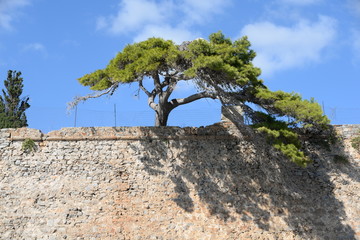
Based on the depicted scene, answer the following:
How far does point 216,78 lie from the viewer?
44.8 feet

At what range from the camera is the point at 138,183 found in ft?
45.0

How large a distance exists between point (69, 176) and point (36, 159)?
108 centimetres

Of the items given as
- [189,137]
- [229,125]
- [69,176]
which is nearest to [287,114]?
[229,125]

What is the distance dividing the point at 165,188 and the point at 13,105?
8.00m

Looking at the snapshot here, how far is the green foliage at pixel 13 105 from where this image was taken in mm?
17897

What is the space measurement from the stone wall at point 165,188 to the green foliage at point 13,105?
12.3 feet

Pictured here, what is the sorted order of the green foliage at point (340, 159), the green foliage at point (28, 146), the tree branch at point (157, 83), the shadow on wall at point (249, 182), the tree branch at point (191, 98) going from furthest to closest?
the green foliage at point (340, 159)
the tree branch at point (157, 83)
the tree branch at point (191, 98)
the green foliage at point (28, 146)
the shadow on wall at point (249, 182)

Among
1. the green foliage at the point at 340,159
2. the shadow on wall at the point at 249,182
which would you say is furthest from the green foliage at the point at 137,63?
the green foliage at the point at 340,159

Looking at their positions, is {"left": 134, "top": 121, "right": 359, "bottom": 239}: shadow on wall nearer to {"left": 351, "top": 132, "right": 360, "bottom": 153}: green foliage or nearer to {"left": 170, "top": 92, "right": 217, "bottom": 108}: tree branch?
{"left": 351, "top": 132, "right": 360, "bottom": 153}: green foliage

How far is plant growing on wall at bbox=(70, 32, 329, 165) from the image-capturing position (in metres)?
13.5

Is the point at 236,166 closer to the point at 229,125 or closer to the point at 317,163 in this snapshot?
the point at 229,125

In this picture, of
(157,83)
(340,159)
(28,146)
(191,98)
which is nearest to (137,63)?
(157,83)

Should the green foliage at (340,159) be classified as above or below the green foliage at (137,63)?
below

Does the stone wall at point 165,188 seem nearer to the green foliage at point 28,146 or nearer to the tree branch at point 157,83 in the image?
the green foliage at point 28,146
